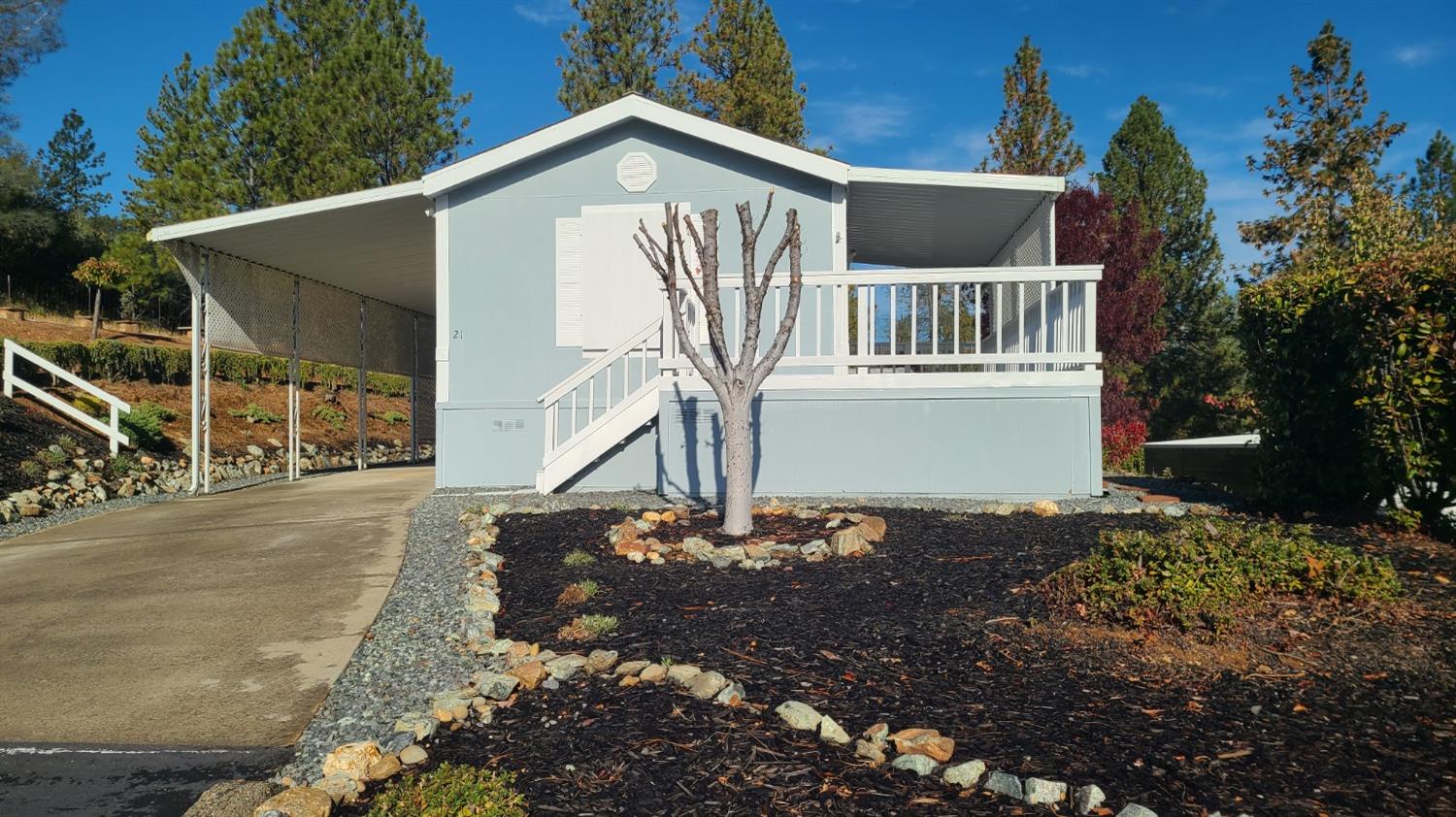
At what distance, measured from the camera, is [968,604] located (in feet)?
13.4

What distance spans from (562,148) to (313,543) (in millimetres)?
4935

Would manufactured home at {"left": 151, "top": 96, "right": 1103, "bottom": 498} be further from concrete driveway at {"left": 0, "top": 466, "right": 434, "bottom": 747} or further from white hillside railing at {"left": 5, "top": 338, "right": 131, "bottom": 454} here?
concrete driveway at {"left": 0, "top": 466, "right": 434, "bottom": 747}

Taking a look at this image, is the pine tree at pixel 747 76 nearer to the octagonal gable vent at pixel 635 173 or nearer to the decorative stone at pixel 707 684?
the octagonal gable vent at pixel 635 173

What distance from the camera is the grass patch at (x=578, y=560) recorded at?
4.98 m

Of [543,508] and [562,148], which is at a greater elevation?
[562,148]

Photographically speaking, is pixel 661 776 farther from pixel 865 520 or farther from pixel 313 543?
pixel 313 543

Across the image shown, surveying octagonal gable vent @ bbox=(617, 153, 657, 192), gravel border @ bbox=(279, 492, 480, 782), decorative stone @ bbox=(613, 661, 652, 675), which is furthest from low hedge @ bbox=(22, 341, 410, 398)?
decorative stone @ bbox=(613, 661, 652, 675)

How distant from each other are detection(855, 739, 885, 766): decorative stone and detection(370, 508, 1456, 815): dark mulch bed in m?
0.04

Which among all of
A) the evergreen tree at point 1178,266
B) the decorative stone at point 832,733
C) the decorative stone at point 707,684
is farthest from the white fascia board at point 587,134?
the evergreen tree at point 1178,266

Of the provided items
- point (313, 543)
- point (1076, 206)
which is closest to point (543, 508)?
point (313, 543)

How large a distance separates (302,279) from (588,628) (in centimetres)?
1050

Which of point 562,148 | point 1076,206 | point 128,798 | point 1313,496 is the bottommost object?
point 128,798

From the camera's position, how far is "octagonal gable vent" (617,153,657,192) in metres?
9.44

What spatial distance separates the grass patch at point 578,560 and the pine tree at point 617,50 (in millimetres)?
20258
